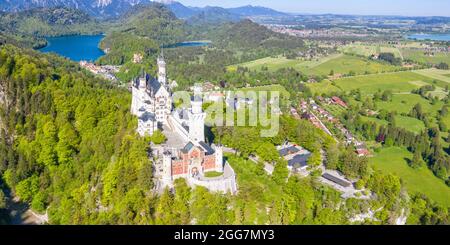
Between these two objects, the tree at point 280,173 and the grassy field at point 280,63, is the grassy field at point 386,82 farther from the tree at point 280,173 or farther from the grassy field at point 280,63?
the tree at point 280,173

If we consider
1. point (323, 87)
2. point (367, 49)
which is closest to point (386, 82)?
point (323, 87)

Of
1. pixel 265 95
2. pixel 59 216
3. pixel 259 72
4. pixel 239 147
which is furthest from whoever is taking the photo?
pixel 259 72

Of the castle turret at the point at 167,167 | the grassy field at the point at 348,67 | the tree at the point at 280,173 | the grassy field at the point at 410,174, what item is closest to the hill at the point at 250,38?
the grassy field at the point at 348,67

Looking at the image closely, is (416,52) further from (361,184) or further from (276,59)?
(361,184)

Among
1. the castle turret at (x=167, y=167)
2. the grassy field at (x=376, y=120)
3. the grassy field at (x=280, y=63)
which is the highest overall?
the castle turret at (x=167, y=167)

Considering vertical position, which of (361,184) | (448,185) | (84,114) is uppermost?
(84,114)

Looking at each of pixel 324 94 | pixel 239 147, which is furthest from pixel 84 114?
pixel 324 94

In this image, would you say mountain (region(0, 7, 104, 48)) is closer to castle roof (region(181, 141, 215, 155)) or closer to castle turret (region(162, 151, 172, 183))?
castle roof (region(181, 141, 215, 155))
